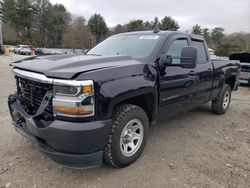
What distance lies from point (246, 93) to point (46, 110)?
841 centimetres

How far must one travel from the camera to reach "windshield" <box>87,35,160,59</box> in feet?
11.9

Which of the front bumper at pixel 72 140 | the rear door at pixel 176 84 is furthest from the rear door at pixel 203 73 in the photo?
the front bumper at pixel 72 140

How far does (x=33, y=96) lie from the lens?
2850mm

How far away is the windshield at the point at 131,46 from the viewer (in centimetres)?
363

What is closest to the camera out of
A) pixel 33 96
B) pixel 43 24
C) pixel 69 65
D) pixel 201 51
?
pixel 69 65

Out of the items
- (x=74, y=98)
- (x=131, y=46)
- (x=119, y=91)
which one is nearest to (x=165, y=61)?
(x=131, y=46)

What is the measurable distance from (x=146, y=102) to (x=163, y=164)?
0.90m

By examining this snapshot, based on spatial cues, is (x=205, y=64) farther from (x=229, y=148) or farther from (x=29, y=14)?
(x=29, y=14)

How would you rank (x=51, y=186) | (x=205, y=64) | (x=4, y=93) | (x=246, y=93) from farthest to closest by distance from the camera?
(x=246, y=93) → (x=4, y=93) → (x=205, y=64) → (x=51, y=186)

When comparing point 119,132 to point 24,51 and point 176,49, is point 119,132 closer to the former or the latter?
point 176,49

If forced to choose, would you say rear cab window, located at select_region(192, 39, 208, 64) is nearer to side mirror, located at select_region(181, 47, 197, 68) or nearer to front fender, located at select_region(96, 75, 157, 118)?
side mirror, located at select_region(181, 47, 197, 68)

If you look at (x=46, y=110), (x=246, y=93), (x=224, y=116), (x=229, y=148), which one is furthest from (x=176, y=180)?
(x=246, y=93)

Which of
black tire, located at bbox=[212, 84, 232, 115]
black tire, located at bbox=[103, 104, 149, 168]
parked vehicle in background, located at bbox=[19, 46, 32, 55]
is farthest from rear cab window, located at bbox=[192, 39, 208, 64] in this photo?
parked vehicle in background, located at bbox=[19, 46, 32, 55]

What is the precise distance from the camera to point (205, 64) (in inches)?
186
